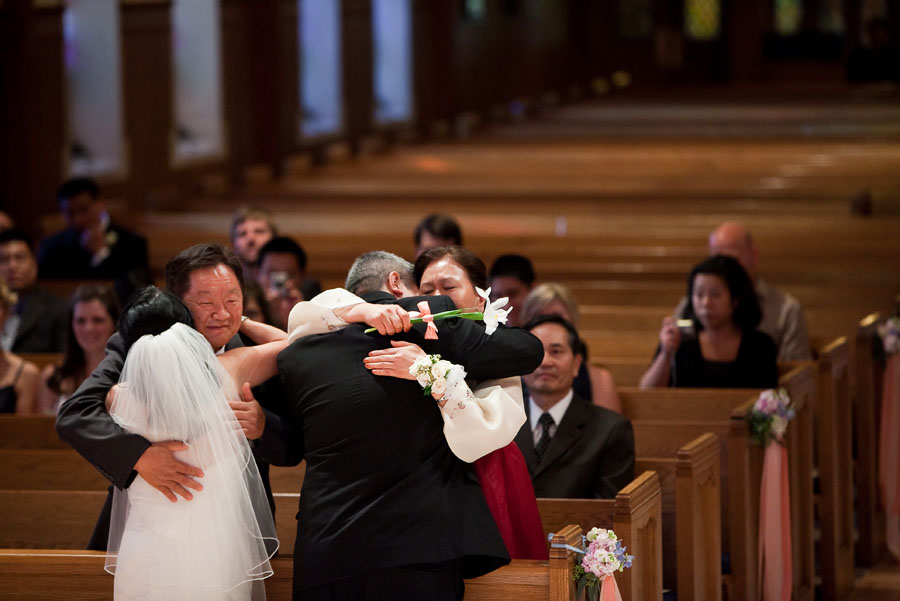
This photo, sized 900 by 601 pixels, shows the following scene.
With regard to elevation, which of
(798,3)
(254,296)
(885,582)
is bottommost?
(885,582)

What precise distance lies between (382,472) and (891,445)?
3.63 metres

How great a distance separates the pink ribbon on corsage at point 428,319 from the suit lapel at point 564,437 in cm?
155

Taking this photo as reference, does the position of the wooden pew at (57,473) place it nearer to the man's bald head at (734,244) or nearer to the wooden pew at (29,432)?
the wooden pew at (29,432)

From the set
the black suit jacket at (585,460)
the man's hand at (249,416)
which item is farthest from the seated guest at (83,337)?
the man's hand at (249,416)

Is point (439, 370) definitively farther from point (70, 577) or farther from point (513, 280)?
point (513, 280)

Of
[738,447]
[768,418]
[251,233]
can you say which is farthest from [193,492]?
[251,233]

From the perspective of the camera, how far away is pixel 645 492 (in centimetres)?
383

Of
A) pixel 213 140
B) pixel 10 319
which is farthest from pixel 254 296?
pixel 213 140

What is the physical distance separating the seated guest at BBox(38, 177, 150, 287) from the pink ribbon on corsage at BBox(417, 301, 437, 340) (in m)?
4.91

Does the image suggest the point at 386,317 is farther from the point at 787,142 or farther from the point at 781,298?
the point at 787,142

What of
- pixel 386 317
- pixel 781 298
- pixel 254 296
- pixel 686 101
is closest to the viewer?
pixel 386 317

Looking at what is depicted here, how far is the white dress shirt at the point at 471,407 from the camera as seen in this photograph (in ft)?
10.0

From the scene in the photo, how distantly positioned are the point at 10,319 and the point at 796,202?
216 inches

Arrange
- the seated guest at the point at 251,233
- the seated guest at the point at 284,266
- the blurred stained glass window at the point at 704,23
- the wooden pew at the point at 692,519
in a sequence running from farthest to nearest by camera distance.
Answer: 1. the blurred stained glass window at the point at 704,23
2. the seated guest at the point at 251,233
3. the seated guest at the point at 284,266
4. the wooden pew at the point at 692,519
